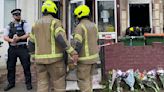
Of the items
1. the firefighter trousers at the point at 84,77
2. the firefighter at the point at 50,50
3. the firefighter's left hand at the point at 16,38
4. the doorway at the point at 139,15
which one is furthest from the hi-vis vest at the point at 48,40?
the doorway at the point at 139,15

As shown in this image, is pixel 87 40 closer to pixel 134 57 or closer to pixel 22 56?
pixel 22 56

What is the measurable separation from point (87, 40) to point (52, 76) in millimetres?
911

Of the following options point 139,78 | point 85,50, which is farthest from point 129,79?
point 85,50

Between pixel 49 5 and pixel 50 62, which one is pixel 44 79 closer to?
pixel 50 62

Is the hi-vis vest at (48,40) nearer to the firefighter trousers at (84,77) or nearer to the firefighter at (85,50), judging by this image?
the firefighter at (85,50)

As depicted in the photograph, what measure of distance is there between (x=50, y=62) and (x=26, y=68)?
1.83 meters

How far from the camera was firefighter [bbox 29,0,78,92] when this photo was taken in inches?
225

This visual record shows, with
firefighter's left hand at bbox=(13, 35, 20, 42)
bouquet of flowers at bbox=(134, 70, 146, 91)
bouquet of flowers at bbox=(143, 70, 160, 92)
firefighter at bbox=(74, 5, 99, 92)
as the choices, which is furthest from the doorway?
firefighter at bbox=(74, 5, 99, 92)

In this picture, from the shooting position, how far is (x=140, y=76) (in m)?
7.54

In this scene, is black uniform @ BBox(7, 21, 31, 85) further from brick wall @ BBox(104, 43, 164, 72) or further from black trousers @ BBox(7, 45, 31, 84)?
brick wall @ BBox(104, 43, 164, 72)

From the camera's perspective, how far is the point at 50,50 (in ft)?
Answer: 18.9

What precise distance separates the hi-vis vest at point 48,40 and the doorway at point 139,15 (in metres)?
7.29

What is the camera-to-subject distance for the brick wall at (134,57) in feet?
26.1

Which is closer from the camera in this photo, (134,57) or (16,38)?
(16,38)
